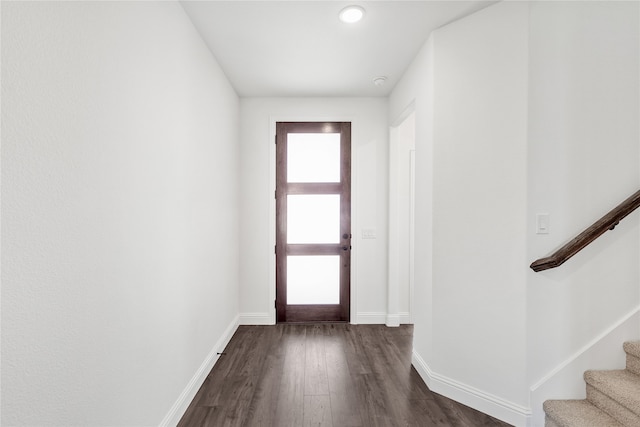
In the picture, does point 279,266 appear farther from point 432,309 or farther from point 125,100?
point 125,100

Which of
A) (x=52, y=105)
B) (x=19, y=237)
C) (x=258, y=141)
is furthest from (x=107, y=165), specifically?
(x=258, y=141)

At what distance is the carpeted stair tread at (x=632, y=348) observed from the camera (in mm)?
1748

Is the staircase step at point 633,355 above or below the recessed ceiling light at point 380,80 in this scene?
below

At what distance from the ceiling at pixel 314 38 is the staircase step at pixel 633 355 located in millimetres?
2266

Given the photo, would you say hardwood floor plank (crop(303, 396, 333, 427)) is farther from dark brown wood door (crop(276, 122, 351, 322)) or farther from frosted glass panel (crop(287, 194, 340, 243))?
frosted glass panel (crop(287, 194, 340, 243))

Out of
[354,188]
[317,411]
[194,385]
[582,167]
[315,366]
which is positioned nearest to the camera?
[582,167]

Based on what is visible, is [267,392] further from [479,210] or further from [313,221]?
[479,210]

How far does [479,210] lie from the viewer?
2035 mm

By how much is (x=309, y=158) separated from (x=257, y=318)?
197 centimetres

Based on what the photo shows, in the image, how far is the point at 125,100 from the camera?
1.37 metres

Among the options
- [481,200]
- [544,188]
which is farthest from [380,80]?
[544,188]

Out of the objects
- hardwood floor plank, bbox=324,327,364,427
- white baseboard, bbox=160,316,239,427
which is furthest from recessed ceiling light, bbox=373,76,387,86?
white baseboard, bbox=160,316,239,427

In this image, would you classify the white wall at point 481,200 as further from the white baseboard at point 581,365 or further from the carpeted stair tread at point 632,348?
the carpeted stair tread at point 632,348

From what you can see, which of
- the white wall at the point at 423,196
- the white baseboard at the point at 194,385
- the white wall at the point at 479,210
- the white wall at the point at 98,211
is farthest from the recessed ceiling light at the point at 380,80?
the white baseboard at the point at 194,385
